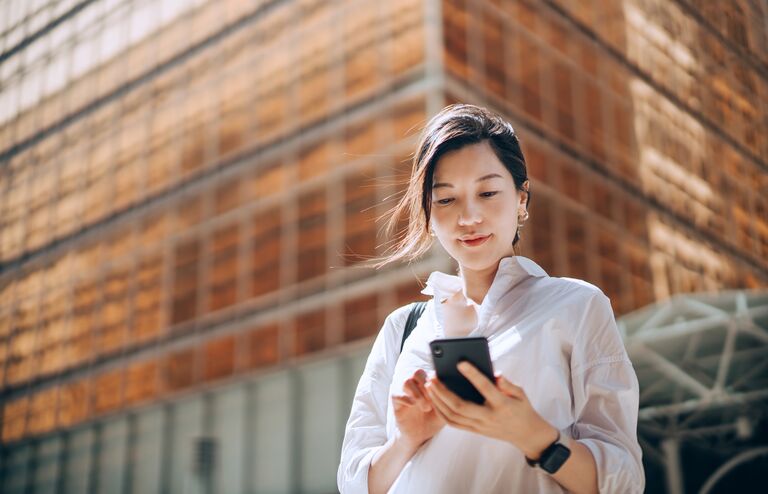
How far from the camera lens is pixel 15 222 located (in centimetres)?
2691

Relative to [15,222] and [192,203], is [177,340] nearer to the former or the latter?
[192,203]

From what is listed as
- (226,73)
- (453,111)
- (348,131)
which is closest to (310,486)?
(348,131)

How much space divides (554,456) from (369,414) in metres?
0.53

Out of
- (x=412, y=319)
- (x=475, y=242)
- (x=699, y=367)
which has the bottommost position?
(x=412, y=319)

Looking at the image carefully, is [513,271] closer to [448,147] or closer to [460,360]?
[448,147]

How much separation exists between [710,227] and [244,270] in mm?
11317

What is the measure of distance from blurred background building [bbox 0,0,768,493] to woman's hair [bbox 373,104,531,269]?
10674 mm

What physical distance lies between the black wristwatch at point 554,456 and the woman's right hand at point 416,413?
0.73 feet

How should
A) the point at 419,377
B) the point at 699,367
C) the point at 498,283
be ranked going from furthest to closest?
the point at 699,367
the point at 498,283
the point at 419,377

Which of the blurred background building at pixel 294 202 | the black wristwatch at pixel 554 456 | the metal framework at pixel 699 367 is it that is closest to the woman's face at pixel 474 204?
the black wristwatch at pixel 554 456

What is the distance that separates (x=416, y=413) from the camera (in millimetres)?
Result: 1731

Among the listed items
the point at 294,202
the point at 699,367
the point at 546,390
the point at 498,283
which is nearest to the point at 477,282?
the point at 498,283

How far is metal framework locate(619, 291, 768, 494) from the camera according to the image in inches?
431

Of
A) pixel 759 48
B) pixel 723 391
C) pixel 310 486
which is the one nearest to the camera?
pixel 723 391
